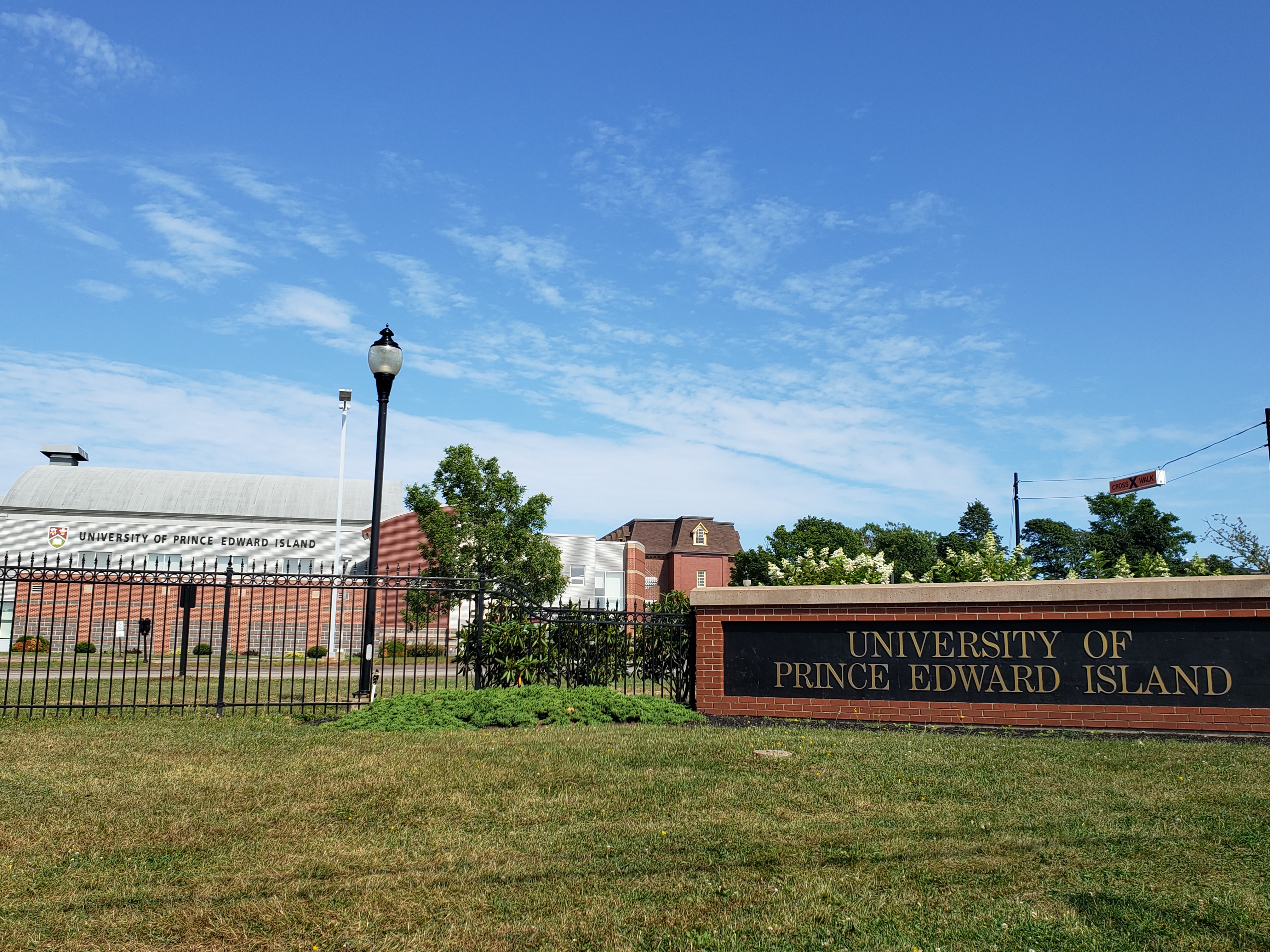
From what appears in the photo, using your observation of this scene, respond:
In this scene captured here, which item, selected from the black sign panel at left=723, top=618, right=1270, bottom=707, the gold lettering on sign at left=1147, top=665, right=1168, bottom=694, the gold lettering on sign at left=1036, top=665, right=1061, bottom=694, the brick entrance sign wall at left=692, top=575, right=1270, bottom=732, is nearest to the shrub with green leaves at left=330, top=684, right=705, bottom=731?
the brick entrance sign wall at left=692, top=575, right=1270, bottom=732

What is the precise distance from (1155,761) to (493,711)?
264 inches

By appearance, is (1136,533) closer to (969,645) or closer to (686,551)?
(686,551)

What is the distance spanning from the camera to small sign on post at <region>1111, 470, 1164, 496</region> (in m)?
49.2

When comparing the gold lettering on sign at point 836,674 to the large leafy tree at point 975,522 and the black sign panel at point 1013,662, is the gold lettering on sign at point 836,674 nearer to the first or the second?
the black sign panel at point 1013,662

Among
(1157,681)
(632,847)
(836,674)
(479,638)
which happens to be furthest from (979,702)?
(632,847)

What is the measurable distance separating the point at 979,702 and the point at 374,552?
8.00m

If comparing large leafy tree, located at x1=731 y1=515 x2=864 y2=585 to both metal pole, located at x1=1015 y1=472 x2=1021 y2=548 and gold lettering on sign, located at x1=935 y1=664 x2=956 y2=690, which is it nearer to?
metal pole, located at x1=1015 y1=472 x2=1021 y2=548

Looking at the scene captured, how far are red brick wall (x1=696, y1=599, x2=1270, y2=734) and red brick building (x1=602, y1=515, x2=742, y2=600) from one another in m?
71.4

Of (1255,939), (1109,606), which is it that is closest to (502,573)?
(1109,606)

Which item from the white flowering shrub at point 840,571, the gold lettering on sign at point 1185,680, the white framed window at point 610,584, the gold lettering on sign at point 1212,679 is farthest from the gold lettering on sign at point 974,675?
the white framed window at point 610,584

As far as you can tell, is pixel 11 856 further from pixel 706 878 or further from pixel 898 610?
pixel 898 610

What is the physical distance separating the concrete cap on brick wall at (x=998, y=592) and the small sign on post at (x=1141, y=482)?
43.0 metres

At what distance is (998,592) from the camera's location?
35.9 ft

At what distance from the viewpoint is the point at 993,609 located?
1096cm
